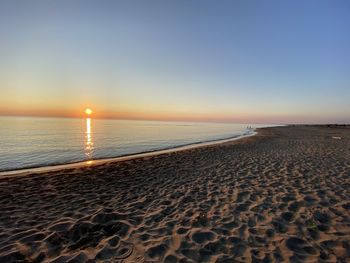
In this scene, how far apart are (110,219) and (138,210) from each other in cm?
91

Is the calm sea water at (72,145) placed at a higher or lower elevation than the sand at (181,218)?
lower

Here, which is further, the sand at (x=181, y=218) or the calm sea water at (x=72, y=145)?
the calm sea water at (x=72, y=145)

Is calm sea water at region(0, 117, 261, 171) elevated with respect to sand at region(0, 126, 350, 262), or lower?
lower

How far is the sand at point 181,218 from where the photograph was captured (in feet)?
14.3

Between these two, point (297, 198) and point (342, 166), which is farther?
point (342, 166)

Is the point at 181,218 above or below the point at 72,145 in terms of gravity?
above

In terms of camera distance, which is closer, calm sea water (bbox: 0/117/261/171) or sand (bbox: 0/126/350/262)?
sand (bbox: 0/126/350/262)

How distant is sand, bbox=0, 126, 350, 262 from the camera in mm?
4368

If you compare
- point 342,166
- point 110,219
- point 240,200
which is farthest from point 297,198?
point 342,166

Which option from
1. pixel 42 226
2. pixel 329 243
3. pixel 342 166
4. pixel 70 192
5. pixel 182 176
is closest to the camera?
pixel 329 243

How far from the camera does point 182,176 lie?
1072 centimetres

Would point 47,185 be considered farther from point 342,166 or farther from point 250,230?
point 342,166

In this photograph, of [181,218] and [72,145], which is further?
[72,145]

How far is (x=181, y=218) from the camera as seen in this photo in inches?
233
